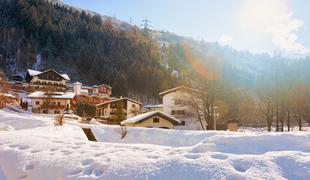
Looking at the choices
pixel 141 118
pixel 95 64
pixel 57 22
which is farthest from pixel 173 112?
pixel 57 22

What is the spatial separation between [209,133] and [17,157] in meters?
9.54

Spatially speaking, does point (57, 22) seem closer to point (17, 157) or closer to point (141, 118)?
point (141, 118)

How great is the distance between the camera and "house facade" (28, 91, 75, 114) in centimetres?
4285

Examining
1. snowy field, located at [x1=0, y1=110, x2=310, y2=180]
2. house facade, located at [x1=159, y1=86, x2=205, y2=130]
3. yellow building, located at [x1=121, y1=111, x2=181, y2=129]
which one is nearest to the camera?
snowy field, located at [x1=0, y1=110, x2=310, y2=180]

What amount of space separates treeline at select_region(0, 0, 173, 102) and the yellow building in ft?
155

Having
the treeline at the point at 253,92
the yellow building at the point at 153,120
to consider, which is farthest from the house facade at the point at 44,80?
the treeline at the point at 253,92

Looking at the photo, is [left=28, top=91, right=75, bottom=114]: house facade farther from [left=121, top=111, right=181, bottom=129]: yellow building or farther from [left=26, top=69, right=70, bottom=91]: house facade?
A: [left=121, top=111, right=181, bottom=129]: yellow building

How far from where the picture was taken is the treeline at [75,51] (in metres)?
80.1

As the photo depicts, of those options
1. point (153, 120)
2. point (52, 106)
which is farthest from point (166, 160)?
point (52, 106)

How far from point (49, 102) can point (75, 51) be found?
5126 centimetres

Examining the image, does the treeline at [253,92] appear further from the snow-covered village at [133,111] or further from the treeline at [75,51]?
the treeline at [75,51]

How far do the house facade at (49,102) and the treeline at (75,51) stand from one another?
31411mm

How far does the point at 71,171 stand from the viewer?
4.64 metres

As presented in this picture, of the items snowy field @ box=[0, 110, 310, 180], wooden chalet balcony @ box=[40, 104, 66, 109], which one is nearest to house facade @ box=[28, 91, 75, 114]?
wooden chalet balcony @ box=[40, 104, 66, 109]
